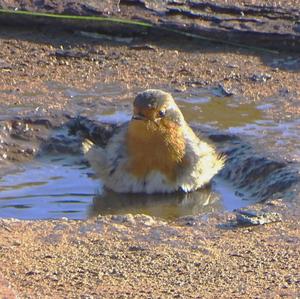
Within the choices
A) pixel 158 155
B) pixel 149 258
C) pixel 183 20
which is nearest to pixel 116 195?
pixel 158 155

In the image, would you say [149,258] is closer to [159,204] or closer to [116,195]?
[159,204]

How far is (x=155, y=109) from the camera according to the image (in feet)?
29.5

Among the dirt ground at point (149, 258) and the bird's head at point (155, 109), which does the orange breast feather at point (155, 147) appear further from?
the dirt ground at point (149, 258)

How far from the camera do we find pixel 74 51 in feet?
38.7

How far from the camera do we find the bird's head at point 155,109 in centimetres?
896

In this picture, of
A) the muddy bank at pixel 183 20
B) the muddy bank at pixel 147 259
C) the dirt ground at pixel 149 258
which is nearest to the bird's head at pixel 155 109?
the dirt ground at pixel 149 258

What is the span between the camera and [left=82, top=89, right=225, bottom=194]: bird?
8.98 m

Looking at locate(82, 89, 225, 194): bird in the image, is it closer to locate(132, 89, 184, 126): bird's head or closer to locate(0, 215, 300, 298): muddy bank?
locate(132, 89, 184, 126): bird's head

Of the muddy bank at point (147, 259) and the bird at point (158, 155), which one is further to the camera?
the bird at point (158, 155)

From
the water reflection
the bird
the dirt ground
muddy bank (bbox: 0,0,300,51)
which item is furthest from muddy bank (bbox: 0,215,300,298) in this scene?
muddy bank (bbox: 0,0,300,51)

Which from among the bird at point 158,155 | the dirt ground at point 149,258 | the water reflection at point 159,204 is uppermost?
the dirt ground at point 149,258

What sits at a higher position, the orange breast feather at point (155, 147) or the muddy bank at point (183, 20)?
the muddy bank at point (183, 20)

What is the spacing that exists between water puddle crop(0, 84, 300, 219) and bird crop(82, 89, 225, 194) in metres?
0.09

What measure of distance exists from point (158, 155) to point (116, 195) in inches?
17.3
